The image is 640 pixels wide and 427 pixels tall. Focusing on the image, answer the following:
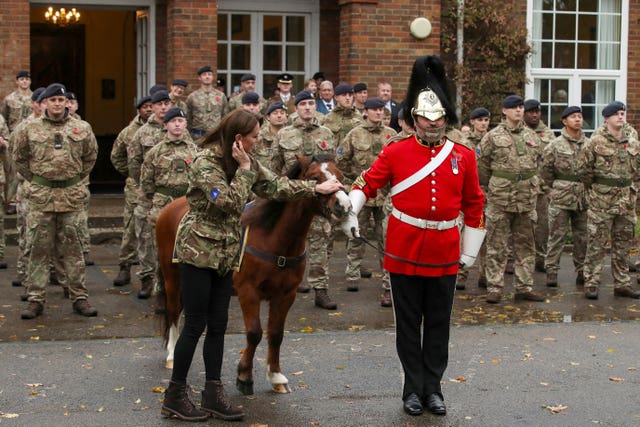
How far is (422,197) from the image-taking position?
24.0 feet

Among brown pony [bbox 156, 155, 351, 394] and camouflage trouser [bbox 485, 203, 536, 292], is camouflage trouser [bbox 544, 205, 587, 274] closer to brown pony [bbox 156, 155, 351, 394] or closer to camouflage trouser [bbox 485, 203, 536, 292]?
camouflage trouser [bbox 485, 203, 536, 292]

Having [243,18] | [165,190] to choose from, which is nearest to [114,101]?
[243,18]

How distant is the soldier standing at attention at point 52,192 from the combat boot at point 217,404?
348 centimetres

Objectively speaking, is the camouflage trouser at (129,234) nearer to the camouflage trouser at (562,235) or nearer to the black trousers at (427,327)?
the camouflage trouser at (562,235)

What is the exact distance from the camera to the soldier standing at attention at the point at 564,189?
12516 millimetres

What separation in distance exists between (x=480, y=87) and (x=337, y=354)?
33.0 ft

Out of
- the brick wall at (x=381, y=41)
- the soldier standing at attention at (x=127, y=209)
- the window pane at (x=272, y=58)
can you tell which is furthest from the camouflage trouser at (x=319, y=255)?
the window pane at (x=272, y=58)

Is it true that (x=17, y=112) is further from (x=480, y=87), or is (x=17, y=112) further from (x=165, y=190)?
(x=480, y=87)

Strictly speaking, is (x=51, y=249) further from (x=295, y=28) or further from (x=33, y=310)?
(x=295, y=28)

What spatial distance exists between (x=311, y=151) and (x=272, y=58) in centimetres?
662

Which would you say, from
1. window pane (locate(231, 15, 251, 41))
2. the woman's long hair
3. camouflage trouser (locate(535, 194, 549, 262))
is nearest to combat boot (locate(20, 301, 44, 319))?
the woman's long hair

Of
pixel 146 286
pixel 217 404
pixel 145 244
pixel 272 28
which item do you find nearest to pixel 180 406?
pixel 217 404

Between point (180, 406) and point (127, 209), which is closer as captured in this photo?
point (180, 406)

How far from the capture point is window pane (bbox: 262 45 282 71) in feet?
58.6
